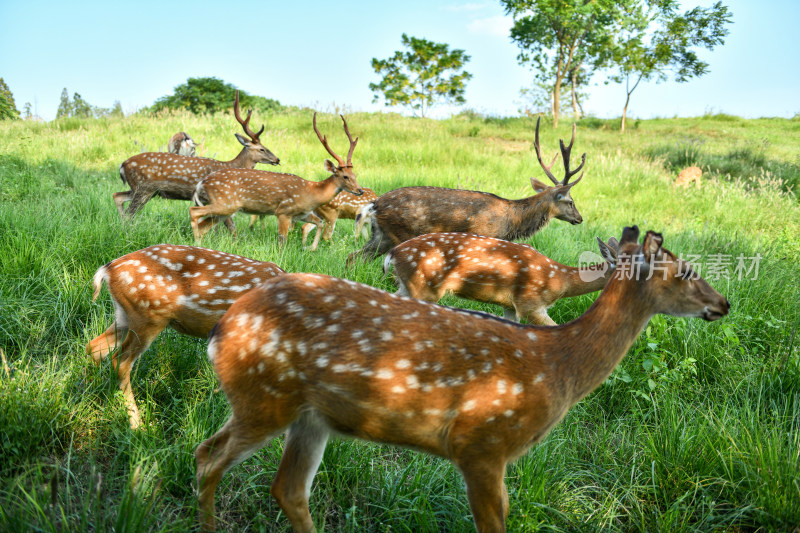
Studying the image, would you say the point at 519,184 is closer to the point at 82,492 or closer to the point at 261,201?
the point at 261,201

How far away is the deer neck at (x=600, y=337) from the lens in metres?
2.54

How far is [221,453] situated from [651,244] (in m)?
2.20

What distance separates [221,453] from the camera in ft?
8.02

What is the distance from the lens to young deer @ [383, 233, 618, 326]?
504 centimetres

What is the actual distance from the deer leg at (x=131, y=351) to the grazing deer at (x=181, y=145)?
28.6 feet

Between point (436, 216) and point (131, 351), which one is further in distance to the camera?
point (436, 216)

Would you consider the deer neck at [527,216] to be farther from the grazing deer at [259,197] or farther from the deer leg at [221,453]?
the deer leg at [221,453]

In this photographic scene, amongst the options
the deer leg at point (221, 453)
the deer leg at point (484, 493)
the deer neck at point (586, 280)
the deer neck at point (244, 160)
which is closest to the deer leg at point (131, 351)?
the deer leg at point (221, 453)

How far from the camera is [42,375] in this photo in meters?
3.11

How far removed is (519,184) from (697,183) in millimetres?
4080

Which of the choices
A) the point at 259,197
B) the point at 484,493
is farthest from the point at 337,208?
the point at 484,493

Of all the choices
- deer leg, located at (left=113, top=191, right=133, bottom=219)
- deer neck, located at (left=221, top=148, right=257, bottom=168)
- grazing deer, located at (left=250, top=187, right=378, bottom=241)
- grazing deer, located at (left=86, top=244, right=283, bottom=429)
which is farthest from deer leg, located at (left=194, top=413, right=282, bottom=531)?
deer neck, located at (left=221, top=148, right=257, bottom=168)

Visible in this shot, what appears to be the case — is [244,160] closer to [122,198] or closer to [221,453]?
[122,198]

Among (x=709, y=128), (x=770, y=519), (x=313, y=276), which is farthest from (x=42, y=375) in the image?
(x=709, y=128)
